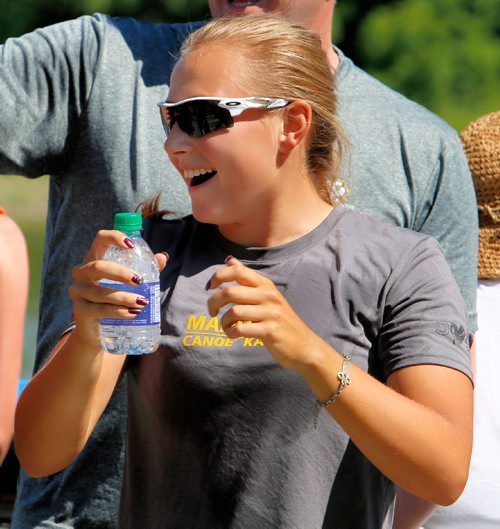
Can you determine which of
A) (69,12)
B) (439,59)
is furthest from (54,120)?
(69,12)

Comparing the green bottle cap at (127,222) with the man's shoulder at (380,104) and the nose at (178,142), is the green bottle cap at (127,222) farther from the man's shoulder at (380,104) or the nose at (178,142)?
the man's shoulder at (380,104)

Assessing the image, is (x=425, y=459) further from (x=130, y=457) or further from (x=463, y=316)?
(x=130, y=457)

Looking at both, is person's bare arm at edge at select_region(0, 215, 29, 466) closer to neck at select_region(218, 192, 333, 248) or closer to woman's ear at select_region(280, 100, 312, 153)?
neck at select_region(218, 192, 333, 248)

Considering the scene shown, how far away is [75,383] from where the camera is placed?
208 cm

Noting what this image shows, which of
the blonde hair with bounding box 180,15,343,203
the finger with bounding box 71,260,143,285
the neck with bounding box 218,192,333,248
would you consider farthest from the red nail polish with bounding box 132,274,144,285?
the blonde hair with bounding box 180,15,343,203

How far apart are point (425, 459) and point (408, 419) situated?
7 cm

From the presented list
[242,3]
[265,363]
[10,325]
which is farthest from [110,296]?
[242,3]

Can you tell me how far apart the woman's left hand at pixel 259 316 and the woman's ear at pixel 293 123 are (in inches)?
15.6

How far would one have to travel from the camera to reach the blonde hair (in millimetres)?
2199

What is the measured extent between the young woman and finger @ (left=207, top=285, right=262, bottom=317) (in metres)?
0.14

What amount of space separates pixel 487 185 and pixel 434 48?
491 inches

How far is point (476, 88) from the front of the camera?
15359mm

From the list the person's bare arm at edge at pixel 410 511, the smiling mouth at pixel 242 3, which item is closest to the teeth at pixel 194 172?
the smiling mouth at pixel 242 3

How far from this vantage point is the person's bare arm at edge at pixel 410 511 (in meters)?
2.71
